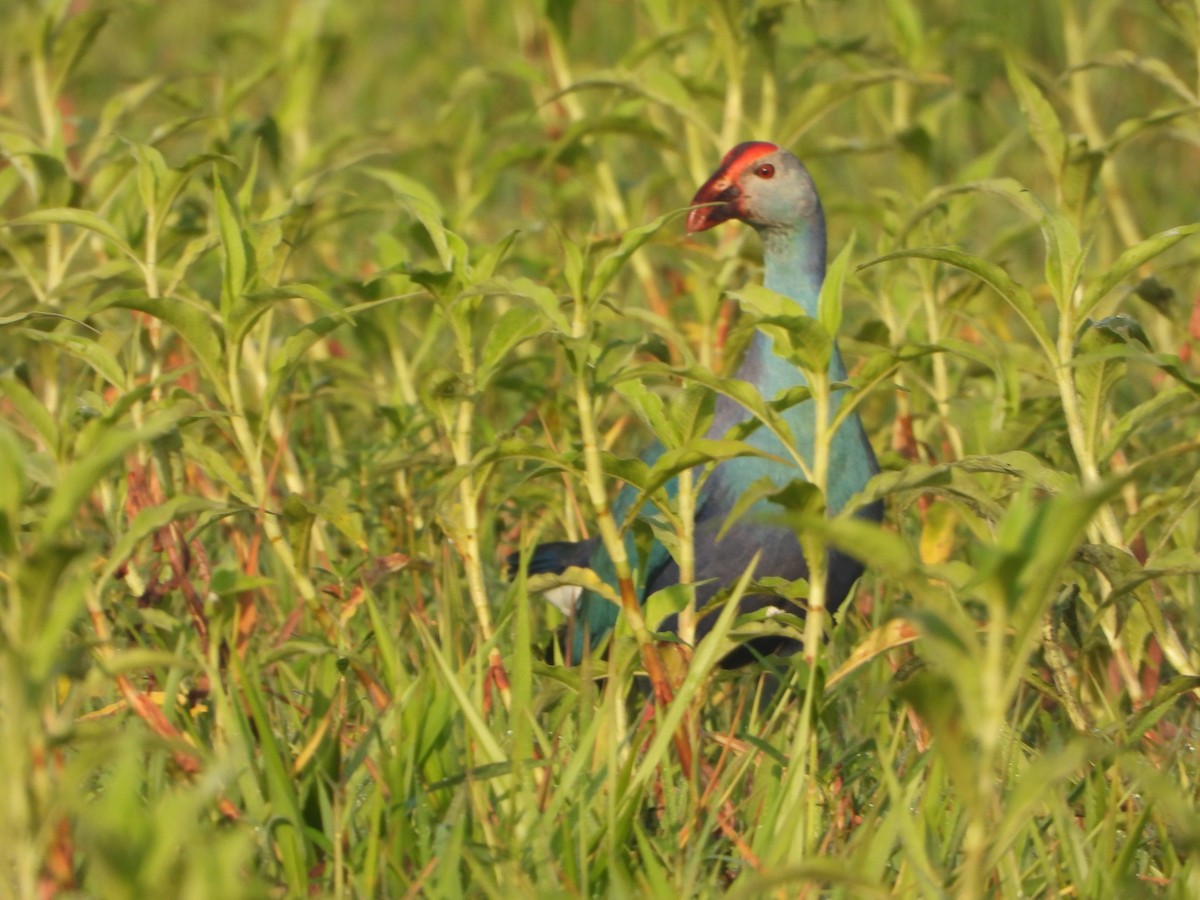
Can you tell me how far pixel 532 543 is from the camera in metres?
2.96

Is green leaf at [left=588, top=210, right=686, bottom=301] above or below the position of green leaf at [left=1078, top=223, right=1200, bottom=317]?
above

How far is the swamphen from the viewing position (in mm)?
3221

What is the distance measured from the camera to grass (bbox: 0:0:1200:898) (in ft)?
5.98

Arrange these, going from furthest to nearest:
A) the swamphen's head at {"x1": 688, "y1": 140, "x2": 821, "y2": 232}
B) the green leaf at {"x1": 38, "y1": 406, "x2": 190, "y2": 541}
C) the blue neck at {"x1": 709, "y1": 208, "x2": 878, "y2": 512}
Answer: the swamphen's head at {"x1": 688, "y1": 140, "x2": 821, "y2": 232}, the blue neck at {"x1": 709, "y1": 208, "x2": 878, "y2": 512}, the green leaf at {"x1": 38, "y1": 406, "x2": 190, "y2": 541}

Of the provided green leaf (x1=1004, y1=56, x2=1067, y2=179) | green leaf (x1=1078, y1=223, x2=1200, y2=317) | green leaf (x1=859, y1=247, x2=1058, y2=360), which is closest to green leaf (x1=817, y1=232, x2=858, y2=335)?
green leaf (x1=859, y1=247, x2=1058, y2=360)

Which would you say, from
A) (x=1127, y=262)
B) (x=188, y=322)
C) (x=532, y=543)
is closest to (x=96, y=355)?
(x=188, y=322)

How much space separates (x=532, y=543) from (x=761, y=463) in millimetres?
552

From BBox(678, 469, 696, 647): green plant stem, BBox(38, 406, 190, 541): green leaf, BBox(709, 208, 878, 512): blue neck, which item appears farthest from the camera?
BBox(709, 208, 878, 512): blue neck

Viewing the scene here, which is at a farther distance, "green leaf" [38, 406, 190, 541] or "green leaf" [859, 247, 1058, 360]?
"green leaf" [859, 247, 1058, 360]

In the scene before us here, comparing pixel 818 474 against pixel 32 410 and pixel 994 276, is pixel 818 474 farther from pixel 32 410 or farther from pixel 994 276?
pixel 32 410

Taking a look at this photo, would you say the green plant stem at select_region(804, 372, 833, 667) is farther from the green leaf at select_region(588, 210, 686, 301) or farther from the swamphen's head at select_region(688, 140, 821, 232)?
the swamphen's head at select_region(688, 140, 821, 232)


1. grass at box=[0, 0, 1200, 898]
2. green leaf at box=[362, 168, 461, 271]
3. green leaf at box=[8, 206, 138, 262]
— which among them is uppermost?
green leaf at box=[8, 206, 138, 262]

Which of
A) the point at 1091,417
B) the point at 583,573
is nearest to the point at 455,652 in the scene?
the point at 583,573

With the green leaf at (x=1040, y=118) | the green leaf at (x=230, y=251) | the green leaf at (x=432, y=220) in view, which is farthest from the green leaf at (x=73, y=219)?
the green leaf at (x=1040, y=118)
